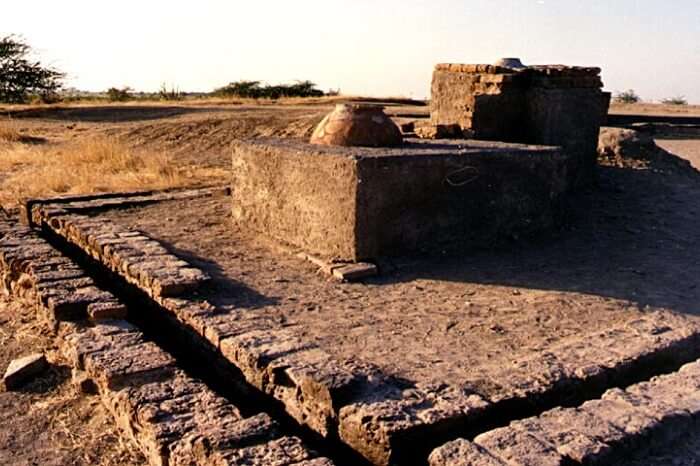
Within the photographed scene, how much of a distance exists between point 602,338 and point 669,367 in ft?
1.24

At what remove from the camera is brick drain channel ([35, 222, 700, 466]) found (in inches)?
125

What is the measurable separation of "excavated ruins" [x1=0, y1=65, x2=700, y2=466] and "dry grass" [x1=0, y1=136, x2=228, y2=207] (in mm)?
1559

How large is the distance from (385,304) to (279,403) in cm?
133

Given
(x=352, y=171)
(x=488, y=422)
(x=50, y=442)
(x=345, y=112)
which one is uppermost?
(x=345, y=112)

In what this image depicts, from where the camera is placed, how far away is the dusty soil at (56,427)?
3.35 metres

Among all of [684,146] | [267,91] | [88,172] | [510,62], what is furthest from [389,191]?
[267,91]

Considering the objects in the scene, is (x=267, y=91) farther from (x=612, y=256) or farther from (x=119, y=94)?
(x=612, y=256)

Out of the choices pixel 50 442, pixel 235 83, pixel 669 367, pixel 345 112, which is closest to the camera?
pixel 50 442

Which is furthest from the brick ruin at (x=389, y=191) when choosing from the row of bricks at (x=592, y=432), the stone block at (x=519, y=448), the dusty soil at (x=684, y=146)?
the dusty soil at (x=684, y=146)

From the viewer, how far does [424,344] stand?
13.5 feet

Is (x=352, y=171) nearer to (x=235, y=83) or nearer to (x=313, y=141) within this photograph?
(x=313, y=141)

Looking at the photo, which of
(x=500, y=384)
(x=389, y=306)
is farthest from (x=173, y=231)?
(x=500, y=384)

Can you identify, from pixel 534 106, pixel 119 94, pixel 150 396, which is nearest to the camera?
pixel 150 396

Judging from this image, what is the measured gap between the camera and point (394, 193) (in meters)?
5.57
